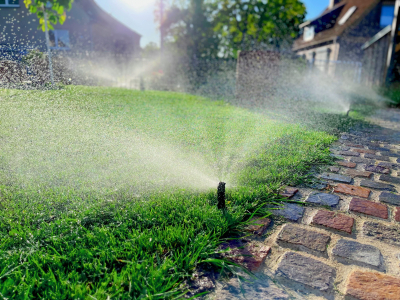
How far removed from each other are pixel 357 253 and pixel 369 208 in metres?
0.62

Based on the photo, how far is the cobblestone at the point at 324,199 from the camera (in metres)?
2.12

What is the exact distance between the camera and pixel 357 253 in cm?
155

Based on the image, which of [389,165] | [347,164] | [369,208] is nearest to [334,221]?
[369,208]

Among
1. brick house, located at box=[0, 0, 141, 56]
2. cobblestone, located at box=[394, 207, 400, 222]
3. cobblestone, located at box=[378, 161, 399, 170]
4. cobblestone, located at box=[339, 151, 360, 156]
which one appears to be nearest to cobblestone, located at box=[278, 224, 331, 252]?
cobblestone, located at box=[394, 207, 400, 222]

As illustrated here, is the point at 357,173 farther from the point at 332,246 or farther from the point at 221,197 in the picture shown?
the point at 221,197

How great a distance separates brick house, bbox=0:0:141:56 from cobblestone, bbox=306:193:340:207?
548 inches

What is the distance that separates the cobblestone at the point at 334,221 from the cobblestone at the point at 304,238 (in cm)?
13

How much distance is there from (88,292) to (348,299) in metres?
1.08

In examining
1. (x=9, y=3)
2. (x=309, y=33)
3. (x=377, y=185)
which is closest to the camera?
(x=377, y=185)

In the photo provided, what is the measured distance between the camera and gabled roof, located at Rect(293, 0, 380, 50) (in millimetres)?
19355

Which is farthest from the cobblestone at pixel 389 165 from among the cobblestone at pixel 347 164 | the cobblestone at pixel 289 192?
the cobblestone at pixel 289 192

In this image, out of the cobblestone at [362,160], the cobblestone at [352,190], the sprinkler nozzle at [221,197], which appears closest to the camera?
the sprinkler nozzle at [221,197]

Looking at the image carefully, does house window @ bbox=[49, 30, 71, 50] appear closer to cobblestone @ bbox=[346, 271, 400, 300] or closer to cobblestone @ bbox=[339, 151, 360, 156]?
cobblestone @ bbox=[339, 151, 360, 156]

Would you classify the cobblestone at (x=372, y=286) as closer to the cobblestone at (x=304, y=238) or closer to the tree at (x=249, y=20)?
the cobblestone at (x=304, y=238)
